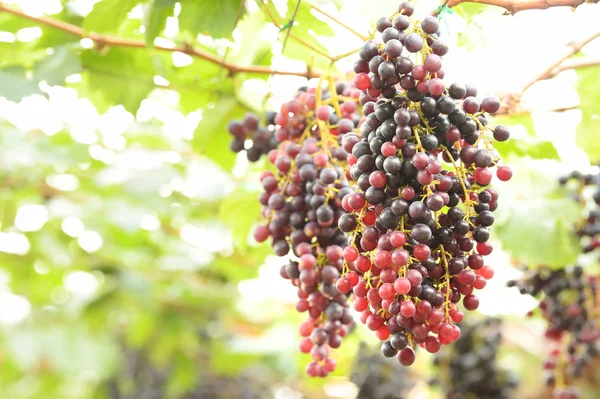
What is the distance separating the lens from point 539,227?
68.9 inches

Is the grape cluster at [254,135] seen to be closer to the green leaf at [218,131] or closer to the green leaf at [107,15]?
the green leaf at [218,131]

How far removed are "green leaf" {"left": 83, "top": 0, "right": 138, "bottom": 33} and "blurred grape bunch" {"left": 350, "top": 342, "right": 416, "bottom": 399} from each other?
1740mm

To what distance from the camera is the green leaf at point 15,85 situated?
5.24ft

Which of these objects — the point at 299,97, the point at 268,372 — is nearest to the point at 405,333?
the point at 299,97

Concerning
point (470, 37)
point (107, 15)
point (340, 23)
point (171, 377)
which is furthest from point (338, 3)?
point (171, 377)

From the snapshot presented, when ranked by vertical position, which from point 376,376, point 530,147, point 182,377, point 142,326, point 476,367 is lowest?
point 182,377

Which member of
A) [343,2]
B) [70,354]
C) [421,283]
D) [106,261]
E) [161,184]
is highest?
[343,2]

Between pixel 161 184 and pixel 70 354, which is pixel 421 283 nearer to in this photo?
pixel 161 184

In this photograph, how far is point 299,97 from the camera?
1.35 metres

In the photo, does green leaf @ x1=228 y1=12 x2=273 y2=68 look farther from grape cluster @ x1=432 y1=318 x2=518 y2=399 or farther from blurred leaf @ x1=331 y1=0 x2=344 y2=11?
grape cluster @ x1=432 y1=318 x2=518 y2=399

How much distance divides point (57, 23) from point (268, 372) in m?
3.17

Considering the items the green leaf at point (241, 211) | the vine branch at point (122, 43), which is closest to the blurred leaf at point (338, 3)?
the vine branch at point (122, 43)

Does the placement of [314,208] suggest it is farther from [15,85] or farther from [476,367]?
[476,367]

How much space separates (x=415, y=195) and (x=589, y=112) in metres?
0.89
